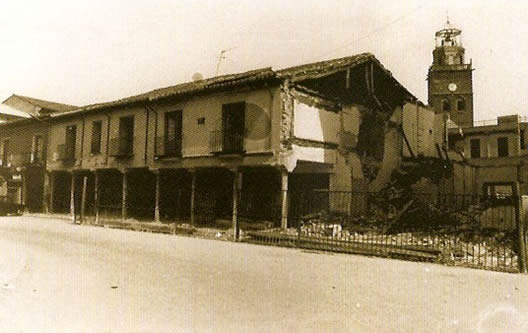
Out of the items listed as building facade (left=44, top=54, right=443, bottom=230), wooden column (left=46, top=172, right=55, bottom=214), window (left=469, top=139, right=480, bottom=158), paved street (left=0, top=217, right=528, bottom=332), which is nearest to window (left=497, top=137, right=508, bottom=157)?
window (left=469, top=139, right=480, bottom=158)

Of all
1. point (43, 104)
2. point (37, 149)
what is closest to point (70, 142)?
point (37, 149)

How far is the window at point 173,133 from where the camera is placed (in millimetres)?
19391

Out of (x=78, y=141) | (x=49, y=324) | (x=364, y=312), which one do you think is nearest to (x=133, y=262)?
(x=49, y=324)

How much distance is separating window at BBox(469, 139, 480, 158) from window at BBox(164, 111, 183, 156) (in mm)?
25731

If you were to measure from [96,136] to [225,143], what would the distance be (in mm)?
10186

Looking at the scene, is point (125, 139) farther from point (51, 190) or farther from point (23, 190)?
point (23, 190)

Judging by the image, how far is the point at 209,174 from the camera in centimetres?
1917

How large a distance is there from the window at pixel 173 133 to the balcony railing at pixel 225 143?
2.30m

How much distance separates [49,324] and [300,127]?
1220 cm

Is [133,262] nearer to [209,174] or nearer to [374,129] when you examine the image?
[209,174]

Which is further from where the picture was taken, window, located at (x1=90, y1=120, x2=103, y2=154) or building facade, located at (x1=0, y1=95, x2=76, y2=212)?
building facade, located at (x1=0, y1=95, x2=76, y2=212)

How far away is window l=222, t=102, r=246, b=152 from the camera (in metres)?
16.9

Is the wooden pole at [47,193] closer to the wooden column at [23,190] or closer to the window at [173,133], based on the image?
the wooden column at [23,190]

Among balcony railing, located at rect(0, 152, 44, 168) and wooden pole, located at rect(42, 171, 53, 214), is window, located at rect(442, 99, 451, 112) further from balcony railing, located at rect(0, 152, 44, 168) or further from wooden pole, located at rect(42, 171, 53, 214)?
balcony railing, located at rect(0, 152, 44, 168)
